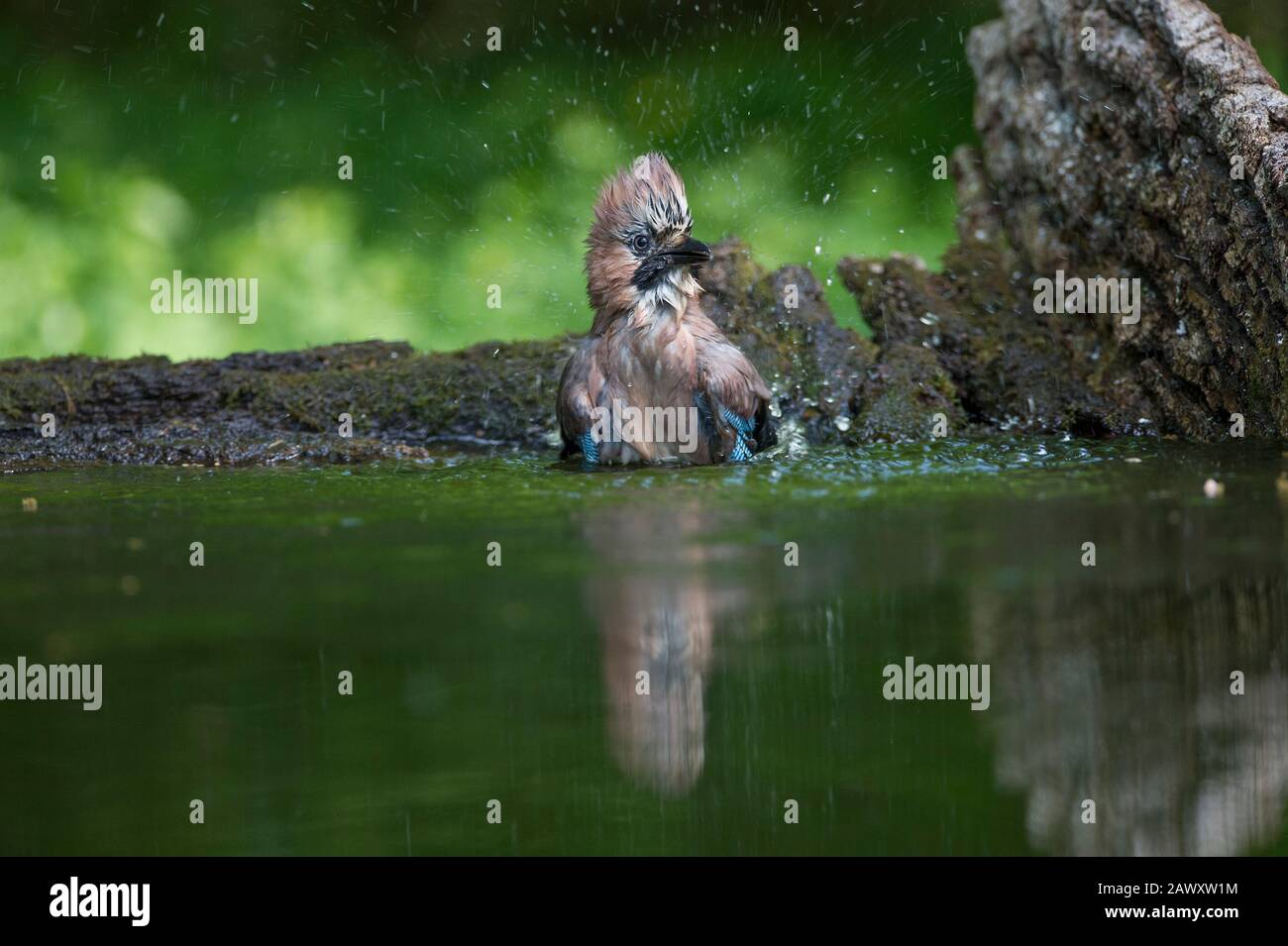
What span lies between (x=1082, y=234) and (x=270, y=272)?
18.1ft

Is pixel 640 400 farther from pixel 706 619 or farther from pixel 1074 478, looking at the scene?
pixel 706 619

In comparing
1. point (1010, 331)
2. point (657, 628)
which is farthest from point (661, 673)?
point (1010, 331)

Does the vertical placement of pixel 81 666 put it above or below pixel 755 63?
below

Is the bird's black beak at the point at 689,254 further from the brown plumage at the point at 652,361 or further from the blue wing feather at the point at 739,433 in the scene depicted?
the blue wing feather at the point at 739,433

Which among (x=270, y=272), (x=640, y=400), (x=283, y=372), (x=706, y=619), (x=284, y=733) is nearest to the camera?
(x=284, y=733)

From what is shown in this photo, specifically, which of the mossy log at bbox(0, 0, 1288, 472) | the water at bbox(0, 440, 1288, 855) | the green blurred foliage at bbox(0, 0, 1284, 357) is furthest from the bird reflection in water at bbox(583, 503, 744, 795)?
the green blurred foliage at bbox(0, 0, 1284, 357)

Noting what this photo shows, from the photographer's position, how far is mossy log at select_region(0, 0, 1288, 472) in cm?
661

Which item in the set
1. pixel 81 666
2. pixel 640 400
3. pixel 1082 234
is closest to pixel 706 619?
pixel 81 666

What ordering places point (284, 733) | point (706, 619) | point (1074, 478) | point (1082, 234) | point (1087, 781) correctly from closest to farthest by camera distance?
point (1087, 781) < point (284, 733) < point (706, 619) < point (1074, 478) < point (1082, 234)

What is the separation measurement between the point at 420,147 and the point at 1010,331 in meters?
5.00

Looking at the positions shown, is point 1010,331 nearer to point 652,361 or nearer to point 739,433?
point 739,433

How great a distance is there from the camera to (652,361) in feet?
21.2

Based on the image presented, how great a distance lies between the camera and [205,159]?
35.9 ft

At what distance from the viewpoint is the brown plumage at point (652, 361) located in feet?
21.0
